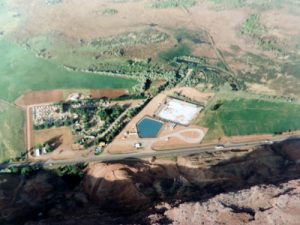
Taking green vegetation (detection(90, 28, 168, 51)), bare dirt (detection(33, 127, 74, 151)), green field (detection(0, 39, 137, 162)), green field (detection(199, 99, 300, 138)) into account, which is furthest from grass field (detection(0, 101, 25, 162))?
green field (detection(199, 99, 300, 138))

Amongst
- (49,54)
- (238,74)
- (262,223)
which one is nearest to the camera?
(262,223)

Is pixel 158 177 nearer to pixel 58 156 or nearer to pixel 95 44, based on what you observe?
pixel 58 156

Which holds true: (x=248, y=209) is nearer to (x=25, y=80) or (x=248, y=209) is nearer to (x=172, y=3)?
(x=25, y=80)

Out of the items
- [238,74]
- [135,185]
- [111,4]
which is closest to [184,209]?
[135,185]

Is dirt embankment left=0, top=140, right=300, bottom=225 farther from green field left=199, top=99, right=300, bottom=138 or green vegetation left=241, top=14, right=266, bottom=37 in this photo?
green vegetation left=241, top=14, right=266, bottom=37

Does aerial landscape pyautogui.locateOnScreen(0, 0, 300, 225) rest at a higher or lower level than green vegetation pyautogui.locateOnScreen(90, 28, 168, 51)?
lower

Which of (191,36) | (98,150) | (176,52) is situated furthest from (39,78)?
(191,36)

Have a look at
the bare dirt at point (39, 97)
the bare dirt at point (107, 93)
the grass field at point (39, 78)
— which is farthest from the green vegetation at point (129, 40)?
the bare dirt at point (39, 97)
